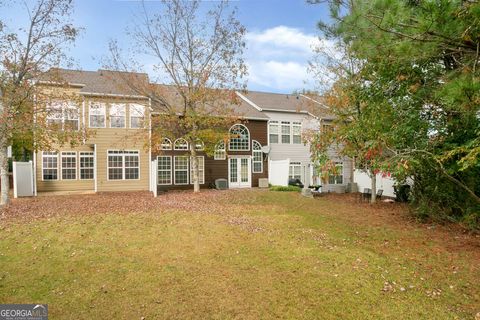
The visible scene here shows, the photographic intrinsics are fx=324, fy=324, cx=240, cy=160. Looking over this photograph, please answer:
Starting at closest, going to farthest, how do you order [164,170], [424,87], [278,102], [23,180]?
[424,87]
[23,180]
[164,170]
[278,102]

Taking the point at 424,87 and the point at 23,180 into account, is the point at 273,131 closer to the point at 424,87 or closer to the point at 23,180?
the point at 23,180

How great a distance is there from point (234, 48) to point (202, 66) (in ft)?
6.24

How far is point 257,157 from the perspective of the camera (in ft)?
73.8

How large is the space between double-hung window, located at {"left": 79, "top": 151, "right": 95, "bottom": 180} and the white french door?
28.0 ft

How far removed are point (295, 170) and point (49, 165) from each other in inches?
628

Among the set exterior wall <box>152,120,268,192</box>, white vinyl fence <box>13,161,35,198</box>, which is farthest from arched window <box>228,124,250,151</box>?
white vinyl fence <box>13,161,35,198</box>

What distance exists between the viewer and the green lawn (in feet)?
15.6

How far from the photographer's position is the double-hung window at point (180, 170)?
20.5 meters

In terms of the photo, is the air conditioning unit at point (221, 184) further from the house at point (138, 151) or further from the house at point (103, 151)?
the house at point (103, 151)

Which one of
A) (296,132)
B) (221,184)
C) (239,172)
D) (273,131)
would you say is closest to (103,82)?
(221,184)

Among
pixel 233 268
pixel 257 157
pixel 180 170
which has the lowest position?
pixel 233 268

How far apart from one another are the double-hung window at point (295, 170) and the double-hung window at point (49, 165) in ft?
49.6

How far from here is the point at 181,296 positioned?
5.02 m

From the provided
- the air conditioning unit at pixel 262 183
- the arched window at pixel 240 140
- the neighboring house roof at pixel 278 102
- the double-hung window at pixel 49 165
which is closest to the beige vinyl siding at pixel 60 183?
the double-hung window at pixel 49 165
